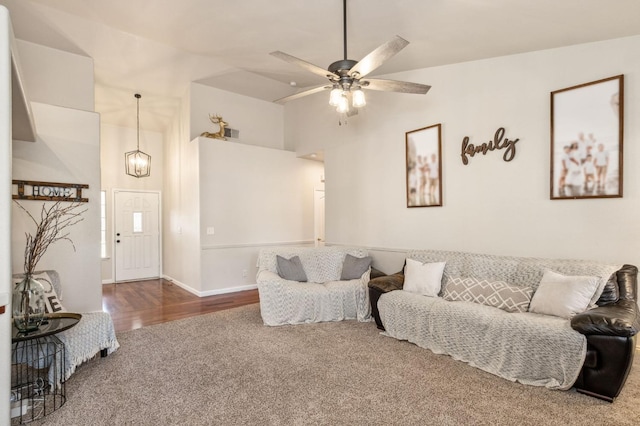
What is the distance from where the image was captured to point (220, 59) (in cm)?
491

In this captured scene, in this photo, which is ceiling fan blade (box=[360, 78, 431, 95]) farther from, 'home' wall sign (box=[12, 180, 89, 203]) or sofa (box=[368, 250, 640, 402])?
'home' wall sign (box=[12, 180, 89, 203])

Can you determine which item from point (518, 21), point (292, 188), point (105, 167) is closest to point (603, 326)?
point (518, 21)

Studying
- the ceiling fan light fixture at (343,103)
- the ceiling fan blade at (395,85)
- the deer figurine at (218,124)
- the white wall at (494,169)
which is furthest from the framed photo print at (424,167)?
the deer figurine at (218,124)

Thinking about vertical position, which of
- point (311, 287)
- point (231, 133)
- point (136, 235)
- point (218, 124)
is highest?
point (218, 124)

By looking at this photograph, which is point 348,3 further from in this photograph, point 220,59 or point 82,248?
point 82,248

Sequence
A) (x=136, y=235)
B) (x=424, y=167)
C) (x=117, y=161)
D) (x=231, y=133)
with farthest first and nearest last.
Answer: (x=136, y=235) < (x=117, y=161) < (x=231, y=133) < (x=424, y=167)

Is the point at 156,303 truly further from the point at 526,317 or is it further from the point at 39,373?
the point at 526,317

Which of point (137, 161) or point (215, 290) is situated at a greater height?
point (137, 161)

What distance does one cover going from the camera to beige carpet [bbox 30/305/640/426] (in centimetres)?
211

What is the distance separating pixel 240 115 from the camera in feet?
20.8

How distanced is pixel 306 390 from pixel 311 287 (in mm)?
A: 1722

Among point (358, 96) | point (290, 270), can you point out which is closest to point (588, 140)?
point (358, 96)

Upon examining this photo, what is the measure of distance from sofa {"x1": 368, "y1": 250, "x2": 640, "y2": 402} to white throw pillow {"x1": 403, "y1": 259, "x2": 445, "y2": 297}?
15 mm

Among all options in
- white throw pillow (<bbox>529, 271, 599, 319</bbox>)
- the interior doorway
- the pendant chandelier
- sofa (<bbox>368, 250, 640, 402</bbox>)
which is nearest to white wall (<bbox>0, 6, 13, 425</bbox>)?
sofa (<bbox>368, 250, 640, 402</bbox>)
